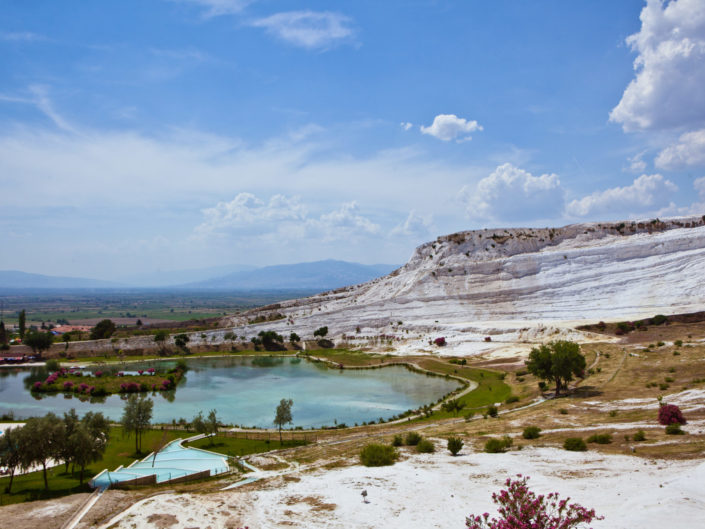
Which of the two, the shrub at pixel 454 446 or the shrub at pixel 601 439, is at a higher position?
the shrub at pixel 601 439

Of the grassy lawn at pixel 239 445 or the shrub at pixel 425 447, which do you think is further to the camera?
the grassy lawn at pixel 239 445

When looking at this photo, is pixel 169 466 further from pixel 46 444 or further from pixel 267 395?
pixel 267 395

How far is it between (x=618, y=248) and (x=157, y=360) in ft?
269

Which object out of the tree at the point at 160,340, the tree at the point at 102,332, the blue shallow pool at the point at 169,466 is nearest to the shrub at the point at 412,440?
the blue shallow pool at the point at 169,466

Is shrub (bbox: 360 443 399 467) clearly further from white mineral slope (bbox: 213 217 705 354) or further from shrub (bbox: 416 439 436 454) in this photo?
white mineral slope (bbox: 213 217 705 354)

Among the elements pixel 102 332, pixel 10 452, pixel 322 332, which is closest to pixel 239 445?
pixel 10 452

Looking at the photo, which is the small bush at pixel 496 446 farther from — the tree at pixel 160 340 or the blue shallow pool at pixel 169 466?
the tree at pixel 160 340

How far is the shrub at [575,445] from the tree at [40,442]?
24051 millimetres

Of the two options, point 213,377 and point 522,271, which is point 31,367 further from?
point 522,271

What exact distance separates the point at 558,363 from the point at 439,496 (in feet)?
83.7

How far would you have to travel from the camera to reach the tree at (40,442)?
21422 millimetres

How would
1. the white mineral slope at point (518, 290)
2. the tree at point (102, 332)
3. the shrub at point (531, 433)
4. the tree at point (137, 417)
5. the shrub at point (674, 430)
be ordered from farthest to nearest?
the tree at point (102, 332) → the white mineral slope at point (518, 290) → the tree at point (137, 417) → the shrub at point (531, 433) → the shrub at point (674, 430)

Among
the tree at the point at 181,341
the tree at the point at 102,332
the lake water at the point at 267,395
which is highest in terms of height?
the tree at the point at 102,332

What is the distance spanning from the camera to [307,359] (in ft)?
241
